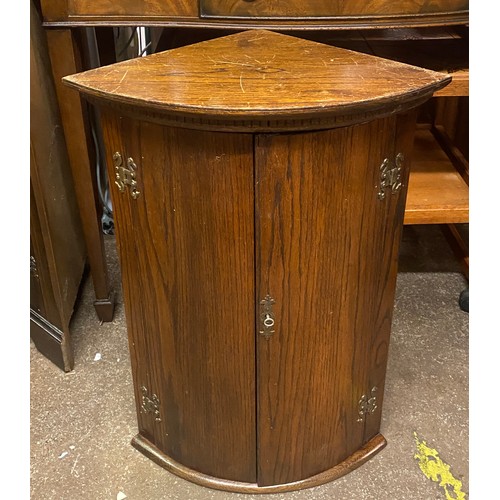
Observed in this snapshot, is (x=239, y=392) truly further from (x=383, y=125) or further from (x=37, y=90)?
(x=37, y=90)

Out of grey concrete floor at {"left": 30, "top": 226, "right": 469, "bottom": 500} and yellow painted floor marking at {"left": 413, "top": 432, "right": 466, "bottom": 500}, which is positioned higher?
grey concrete floor at {"left": 30, "top": 226, "right": 469, "bottom": 500}

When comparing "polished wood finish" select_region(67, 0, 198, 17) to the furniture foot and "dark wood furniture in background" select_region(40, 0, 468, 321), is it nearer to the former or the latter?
"dark wood furniture in background" select_region(40, 0, 468, 321)

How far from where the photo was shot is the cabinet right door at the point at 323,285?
0.93 m

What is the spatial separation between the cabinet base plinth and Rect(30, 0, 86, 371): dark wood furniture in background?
354 mm

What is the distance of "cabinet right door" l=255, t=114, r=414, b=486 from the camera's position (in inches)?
36.6

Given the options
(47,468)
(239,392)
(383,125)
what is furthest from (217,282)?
(47,468)

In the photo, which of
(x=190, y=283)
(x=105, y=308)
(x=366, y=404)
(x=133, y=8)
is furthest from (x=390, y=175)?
(x=105, y=308)

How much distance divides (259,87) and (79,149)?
25.8 inches

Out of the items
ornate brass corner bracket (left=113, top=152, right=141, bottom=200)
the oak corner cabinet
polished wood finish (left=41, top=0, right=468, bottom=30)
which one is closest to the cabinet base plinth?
the oak corner cabinet

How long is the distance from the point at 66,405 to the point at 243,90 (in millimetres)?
903

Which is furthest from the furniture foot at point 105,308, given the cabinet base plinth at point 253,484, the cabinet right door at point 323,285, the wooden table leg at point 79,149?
the cabinet right door at point 323,285

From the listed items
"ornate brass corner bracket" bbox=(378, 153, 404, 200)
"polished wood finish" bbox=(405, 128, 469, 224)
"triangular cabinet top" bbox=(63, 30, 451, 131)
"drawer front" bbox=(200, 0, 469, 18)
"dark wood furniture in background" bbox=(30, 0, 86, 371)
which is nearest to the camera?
"triangular cabinet top" bbox=(63, 30, 451, 131)

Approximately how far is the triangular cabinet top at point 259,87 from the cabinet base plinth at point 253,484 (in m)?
0.72

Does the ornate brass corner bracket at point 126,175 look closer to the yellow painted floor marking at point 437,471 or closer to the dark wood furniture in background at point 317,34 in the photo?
the dark wood furniture in background at point 317,34
